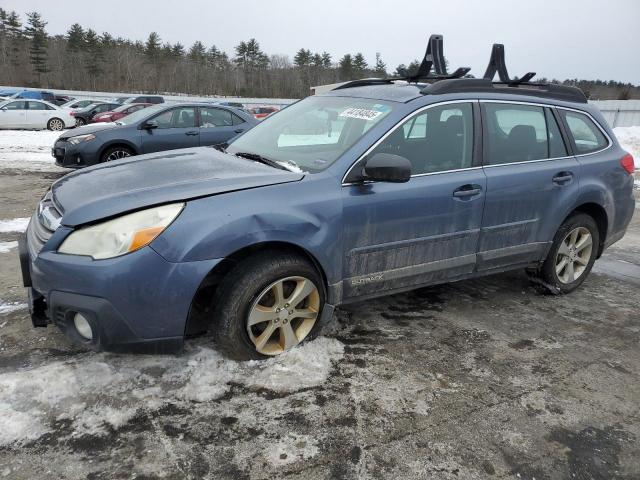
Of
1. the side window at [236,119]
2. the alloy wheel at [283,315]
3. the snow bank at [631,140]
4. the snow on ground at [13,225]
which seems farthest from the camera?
the snow bank at [631,140]

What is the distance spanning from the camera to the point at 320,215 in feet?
9.62

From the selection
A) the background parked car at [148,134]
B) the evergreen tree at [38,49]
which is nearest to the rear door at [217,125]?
the background parked car at [148,134]

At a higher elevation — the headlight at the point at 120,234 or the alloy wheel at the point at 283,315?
the headlight at the point at 120,234

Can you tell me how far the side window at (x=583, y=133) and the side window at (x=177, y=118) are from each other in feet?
24.3

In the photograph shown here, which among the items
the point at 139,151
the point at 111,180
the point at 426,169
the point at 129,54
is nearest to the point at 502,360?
the point at 426,169

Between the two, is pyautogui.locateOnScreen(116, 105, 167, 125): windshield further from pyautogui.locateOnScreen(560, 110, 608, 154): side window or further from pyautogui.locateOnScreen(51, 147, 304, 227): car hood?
pyautogui.locateOnScreen(560, 110, 608, 154): side window

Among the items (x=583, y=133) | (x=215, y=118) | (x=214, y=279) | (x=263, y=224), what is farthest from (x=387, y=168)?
(x=215, y=118)

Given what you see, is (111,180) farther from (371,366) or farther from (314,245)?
(371,366)

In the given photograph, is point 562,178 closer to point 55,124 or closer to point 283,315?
point 283,315

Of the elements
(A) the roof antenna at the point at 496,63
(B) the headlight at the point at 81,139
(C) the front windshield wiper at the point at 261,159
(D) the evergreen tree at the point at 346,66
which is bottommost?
(B) the headlight at the point at 81,139

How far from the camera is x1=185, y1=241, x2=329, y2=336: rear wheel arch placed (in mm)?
2785

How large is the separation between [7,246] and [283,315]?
358 centimetres

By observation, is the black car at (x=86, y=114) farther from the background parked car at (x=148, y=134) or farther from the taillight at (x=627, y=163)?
the taillight at (x=627, y=163)

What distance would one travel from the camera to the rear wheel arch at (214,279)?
9.14ft
